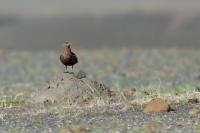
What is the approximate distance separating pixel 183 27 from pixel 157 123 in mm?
19546

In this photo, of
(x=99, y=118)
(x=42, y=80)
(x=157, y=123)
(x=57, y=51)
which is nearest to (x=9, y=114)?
(x=99, y=118)

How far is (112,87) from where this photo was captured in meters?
18.6

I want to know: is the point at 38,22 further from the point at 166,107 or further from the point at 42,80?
the point at 166,107

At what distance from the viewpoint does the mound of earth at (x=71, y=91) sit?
1445 centimetres

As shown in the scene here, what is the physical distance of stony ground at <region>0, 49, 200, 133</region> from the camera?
11.9 meters

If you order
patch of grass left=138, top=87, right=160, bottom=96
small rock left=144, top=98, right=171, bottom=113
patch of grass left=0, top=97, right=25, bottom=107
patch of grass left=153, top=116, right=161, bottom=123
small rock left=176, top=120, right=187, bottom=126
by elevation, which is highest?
patch of grass left=138, top=87, right=160, bottom=96

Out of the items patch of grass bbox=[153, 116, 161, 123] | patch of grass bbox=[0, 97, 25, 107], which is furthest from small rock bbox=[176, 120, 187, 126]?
patch of grass bbox=[0, 97, 25, 107]

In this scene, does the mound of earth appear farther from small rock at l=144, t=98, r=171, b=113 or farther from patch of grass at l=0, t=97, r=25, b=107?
small rock at l=144, t=98, r=171, b=113

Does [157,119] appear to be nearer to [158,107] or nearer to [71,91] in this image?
[158,107]

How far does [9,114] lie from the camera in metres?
13.5

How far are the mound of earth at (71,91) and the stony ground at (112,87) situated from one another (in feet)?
0.95

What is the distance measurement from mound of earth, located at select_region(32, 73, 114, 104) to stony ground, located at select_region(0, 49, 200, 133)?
289 mm

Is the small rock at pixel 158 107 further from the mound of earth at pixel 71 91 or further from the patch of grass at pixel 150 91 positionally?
the patch of grass at pixel 150 91

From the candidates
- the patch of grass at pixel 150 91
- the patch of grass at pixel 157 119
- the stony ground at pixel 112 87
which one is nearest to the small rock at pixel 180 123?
the stony ground at pixel 112 87
